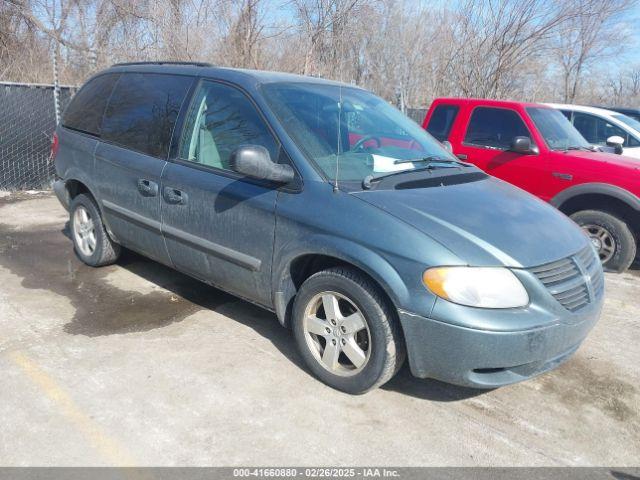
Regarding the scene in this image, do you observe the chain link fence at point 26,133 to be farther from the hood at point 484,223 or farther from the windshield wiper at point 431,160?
the hood at point 484,223

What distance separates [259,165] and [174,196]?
39.4 inches

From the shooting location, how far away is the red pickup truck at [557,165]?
5.89m

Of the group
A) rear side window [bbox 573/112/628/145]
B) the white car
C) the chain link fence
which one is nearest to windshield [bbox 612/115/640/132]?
the white car

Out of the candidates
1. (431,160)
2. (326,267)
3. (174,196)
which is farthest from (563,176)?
(174,196)

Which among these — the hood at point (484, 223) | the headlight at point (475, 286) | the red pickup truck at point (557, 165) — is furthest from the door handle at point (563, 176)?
the headlight at point (475, 286)

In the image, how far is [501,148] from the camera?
6.55m

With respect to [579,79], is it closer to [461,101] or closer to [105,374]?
[461,101]

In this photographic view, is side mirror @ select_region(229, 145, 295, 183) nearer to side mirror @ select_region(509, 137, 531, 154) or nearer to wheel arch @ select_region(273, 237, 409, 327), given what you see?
wheel arch @ select_region(273, 237, 409, 327)

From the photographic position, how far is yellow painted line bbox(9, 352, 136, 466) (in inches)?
104

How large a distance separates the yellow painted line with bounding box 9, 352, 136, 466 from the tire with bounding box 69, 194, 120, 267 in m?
1.65

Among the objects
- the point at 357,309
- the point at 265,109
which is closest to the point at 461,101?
the point at 265,109

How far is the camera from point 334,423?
2984mm

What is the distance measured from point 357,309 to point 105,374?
157 cm

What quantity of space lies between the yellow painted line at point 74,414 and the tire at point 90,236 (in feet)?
5.40
